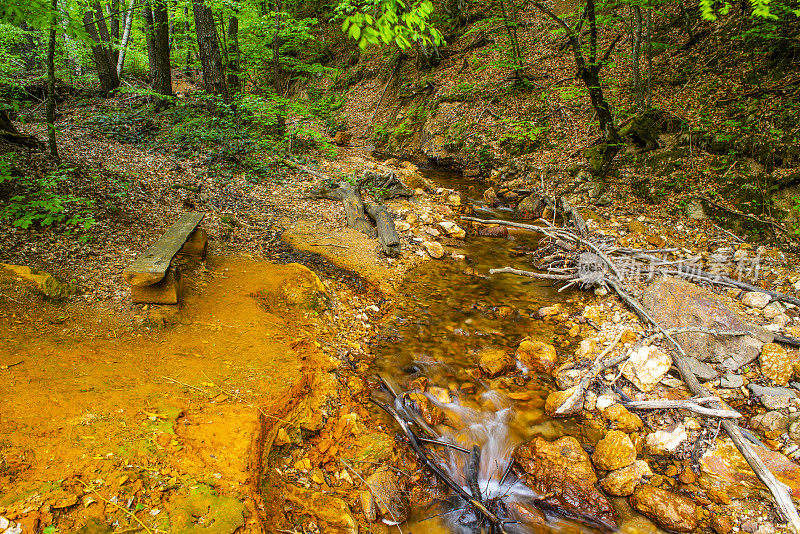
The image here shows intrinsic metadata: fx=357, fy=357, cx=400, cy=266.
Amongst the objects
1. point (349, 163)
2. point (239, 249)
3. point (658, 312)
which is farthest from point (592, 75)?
point (239, 249)

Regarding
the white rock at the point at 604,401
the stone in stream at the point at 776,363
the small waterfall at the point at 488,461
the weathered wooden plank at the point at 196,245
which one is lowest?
the small waterfall at the point at 488,461

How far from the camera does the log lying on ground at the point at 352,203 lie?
7617 millimetres

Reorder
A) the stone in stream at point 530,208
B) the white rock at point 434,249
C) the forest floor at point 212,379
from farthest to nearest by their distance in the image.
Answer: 1. the stone in stream at point 530,208
2. the white rock at point 434,249
3. the forest floor at point 212,379

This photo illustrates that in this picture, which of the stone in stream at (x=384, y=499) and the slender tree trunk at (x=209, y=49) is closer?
the stone in stream at (x=384, y=499)

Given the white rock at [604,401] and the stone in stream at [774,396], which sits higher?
the stone in stream at [774,396]

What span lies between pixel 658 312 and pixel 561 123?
27.5 ft

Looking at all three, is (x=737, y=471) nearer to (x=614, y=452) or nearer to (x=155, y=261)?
(x=614, y=452)

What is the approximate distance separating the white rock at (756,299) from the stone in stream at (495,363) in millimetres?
3317

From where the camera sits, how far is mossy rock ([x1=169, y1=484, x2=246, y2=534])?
82.8 inches

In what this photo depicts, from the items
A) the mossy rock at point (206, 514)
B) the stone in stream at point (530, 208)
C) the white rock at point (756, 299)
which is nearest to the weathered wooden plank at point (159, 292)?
the mossy rock at point (206, 514)

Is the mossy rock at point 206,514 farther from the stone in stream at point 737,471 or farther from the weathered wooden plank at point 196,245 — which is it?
the stone in stream at point 737,471

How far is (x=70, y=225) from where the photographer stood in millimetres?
4840

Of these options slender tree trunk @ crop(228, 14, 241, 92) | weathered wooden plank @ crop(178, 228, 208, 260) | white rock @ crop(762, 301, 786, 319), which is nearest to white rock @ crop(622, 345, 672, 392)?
white rock @ crop(762, 301, 786, 319)

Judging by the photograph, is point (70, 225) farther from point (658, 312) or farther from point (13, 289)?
point (658, 312)
